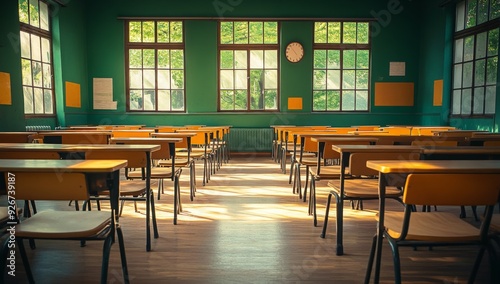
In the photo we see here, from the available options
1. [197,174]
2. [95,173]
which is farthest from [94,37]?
[95,173]

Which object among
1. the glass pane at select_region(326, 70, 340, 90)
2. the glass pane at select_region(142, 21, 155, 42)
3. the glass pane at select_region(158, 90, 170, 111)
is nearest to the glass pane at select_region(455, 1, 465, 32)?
the glass pane at select_region(326, 70, 340, 90)

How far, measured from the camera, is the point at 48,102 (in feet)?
24.8

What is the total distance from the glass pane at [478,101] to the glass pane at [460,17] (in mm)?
1412

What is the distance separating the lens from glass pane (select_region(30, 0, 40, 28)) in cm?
695

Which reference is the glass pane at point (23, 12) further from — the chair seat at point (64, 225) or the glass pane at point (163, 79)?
the chair seat at point (64, 225)

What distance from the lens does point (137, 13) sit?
9023mm

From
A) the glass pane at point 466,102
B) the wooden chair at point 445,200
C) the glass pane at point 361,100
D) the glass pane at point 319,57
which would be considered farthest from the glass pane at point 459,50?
the wooden chair at point 445,200

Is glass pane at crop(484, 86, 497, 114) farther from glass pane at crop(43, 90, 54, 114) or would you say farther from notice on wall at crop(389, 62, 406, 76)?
glass pane at crop(43, 90, 54, 114)

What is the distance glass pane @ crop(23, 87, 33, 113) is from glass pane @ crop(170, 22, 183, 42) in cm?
342

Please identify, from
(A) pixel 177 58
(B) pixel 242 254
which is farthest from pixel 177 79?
(B) pixel 242 254

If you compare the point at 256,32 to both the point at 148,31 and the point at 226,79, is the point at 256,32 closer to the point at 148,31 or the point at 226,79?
the point at 226,79

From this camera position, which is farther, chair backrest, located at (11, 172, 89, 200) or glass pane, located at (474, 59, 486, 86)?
glass pane, located at (474, 59, 486, 86)

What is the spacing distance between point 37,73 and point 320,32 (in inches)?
240

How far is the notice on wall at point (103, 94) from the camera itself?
9133mm
